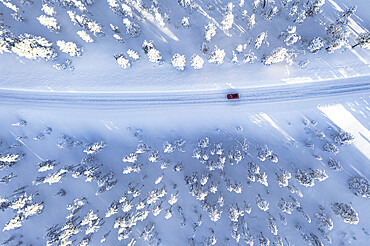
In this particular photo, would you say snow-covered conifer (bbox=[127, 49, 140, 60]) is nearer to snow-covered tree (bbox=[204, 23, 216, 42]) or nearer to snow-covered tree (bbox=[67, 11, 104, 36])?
snow-covered tree (bbox=[67, 11, 104, 36])

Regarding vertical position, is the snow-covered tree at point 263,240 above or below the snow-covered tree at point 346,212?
below

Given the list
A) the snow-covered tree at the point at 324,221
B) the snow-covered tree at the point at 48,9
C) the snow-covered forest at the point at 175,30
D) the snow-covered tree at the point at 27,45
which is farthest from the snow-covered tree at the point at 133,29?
the snow-covered tree at the point at 324,221

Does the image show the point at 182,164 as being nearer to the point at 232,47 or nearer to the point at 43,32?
the point at 232,47

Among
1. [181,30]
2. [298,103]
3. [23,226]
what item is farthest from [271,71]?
[23,226]

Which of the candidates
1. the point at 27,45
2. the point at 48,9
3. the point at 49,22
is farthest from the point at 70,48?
the point at 48,9

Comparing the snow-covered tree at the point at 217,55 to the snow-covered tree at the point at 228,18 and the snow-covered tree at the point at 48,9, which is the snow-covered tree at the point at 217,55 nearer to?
the snow-covered tree at the point at 228,18
